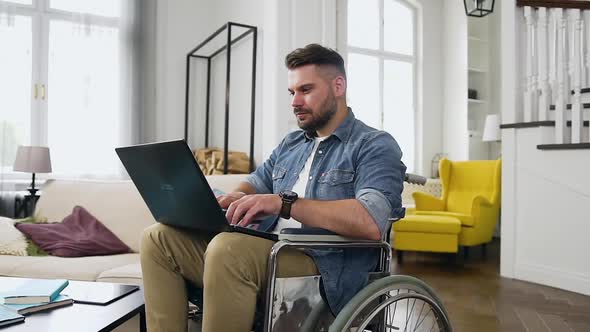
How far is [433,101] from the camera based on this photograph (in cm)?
639

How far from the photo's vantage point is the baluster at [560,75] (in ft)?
11.1

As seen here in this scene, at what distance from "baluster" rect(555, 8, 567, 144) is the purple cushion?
2900mm

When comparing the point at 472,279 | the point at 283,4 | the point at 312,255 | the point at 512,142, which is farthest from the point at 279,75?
the point at 312,255

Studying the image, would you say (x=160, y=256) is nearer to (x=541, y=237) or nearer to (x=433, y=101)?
(x=541, y=237)

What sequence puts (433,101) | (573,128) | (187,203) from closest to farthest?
(187,203)
(573,128)
(433,101)

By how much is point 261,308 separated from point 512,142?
2956 millimetres

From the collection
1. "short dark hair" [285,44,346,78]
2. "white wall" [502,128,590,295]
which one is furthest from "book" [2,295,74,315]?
"white wall" [502,128,590,295]

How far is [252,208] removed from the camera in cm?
122

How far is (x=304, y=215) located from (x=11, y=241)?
1.97 meters

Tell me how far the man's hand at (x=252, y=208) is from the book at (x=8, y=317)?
62cm

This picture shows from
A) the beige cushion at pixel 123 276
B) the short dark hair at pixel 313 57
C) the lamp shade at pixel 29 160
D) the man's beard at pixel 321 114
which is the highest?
the short dark hair at pixel 313 57

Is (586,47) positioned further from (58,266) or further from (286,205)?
(58,266)

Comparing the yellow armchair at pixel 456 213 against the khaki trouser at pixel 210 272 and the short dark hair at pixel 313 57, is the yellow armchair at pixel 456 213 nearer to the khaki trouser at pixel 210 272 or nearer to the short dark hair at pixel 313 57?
the short dark hair at pixel 313 57

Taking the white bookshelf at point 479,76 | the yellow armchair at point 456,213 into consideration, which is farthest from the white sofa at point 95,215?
the white bookshelf at point 479,76
